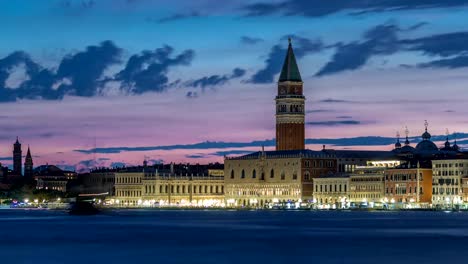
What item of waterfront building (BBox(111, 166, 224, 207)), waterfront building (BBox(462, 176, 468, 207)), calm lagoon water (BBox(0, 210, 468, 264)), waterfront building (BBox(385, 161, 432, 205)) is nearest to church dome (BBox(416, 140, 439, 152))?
waterfront building (BBox(385, 161, 432, 205))

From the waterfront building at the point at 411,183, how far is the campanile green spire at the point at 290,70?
27.2 meters

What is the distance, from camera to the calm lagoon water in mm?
64875

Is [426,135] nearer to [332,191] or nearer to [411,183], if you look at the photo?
[332,191]

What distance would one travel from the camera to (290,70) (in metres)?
181

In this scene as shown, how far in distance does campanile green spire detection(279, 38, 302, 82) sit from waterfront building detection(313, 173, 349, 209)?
18.1 metres

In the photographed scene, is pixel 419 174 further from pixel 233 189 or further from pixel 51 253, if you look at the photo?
pixel 51 253

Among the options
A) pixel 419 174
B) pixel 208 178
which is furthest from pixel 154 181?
pixel 419 174

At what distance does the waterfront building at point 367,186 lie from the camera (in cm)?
16175

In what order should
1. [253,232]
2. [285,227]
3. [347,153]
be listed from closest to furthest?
[253,232], [285,227], [347,153]

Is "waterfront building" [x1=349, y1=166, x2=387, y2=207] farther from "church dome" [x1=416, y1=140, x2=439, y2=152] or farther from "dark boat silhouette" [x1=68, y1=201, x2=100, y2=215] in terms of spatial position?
"dark boat silhouette" [x1=68, y1=201, x2=100, y2=215]

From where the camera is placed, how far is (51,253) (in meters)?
69.1

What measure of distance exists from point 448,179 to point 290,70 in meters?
37.2

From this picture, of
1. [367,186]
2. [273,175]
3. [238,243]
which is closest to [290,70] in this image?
[273,175]

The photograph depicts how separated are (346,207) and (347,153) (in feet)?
47.3
